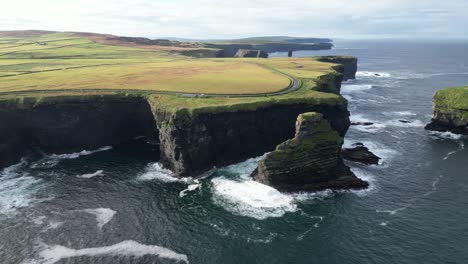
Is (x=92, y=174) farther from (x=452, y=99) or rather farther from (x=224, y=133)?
(x=452, y=99)

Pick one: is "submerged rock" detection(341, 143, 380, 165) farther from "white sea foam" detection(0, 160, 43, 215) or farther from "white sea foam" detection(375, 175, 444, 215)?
"white sea foam" detection(0, 160, 43, 215)

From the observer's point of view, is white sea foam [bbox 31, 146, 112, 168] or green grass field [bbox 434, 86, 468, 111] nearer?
white sea foam [bbox 31, 146, 112, 168]

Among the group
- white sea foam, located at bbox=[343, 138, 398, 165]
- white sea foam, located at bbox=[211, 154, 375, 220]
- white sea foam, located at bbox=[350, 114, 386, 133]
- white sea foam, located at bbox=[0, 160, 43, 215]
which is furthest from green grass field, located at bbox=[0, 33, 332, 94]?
white sea foam, located at bbox=[211, 154, 375, 220]

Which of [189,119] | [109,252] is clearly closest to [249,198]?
[189,119]

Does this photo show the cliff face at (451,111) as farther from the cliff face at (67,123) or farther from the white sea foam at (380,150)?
the cliff face at (67,123)

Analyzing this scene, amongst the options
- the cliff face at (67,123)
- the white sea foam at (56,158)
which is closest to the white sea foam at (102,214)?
the white sea foam at (56,158)

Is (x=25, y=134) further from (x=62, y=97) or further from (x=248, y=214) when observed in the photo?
(x=248, y=214)

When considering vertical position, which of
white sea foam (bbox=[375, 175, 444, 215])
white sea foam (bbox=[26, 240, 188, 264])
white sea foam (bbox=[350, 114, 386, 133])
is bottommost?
white sea foam (bbox=[26, 240, 188, 264])
